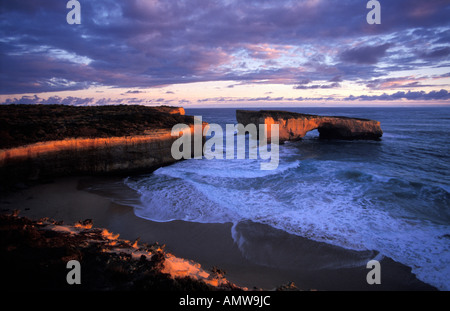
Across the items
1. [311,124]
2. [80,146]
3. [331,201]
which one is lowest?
[331,201]

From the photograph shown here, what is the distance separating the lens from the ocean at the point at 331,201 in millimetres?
6492

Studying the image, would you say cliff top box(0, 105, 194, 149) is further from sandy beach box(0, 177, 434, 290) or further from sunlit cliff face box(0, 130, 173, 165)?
sandy beach box(0, 177, 434, 290)

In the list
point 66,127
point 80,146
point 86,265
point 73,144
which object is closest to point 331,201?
point 86,265

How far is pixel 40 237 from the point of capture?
446cm

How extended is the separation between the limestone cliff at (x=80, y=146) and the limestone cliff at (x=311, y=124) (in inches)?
571

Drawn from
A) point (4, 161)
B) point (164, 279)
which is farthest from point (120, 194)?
point (164, 279)

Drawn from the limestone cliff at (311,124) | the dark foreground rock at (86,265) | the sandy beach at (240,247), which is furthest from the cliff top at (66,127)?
the limestone cliff at (311,124)

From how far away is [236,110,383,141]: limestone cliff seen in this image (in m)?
26.4

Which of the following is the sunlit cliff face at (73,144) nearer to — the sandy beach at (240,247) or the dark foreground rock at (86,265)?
the sandy beach at (240,247)

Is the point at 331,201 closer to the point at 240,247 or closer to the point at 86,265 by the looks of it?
the point at 240,247

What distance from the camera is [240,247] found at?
20.6 feet

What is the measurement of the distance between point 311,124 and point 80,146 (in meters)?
24.8
